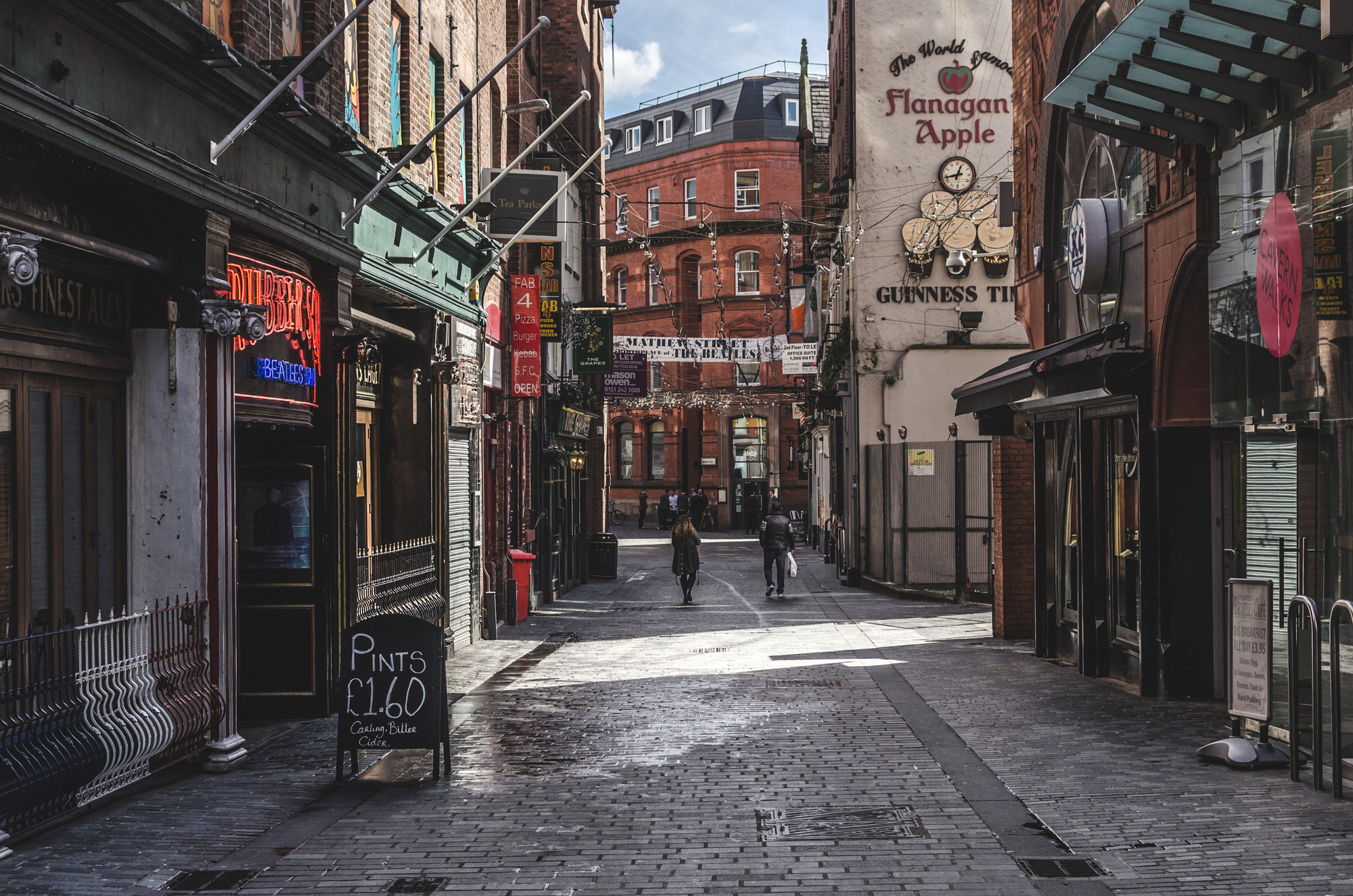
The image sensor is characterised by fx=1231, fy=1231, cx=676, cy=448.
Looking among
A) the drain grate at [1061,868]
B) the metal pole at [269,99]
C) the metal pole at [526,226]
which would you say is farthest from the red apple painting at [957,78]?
the drain grate at [1061,868]

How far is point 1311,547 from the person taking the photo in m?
8.23

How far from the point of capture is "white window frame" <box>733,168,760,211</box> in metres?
59.4

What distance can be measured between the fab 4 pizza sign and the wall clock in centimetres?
37

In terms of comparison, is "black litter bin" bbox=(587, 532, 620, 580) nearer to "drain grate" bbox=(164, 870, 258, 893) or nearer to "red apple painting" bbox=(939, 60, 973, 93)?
"red apple painting" bbox=(939, 60, 973, 93)

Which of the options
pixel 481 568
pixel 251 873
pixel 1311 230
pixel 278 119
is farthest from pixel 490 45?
pixel 251 873

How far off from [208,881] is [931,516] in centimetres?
1897

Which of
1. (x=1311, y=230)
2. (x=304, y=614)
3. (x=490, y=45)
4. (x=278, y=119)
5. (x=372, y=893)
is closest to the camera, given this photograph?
(x=372, y=893)

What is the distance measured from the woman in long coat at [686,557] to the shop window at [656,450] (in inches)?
1444

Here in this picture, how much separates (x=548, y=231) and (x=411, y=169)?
159 inches

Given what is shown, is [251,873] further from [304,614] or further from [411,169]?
[411,169]

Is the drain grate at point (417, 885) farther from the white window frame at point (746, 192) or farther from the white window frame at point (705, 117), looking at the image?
the white window frame at point (705, 117)

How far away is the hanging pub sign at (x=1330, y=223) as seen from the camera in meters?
7.78

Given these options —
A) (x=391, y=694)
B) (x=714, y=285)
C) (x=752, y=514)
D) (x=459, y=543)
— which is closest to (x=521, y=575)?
(x=459, y=543)

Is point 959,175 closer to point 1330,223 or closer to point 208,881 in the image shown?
point 1330,223
